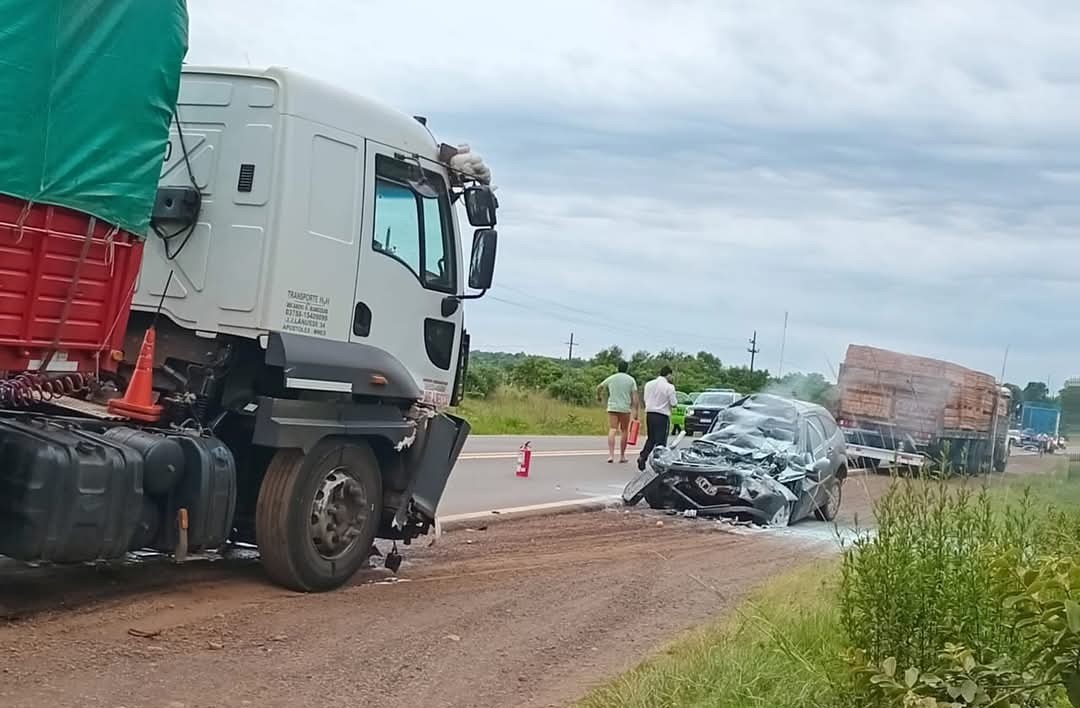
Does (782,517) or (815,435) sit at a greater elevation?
(815,435)

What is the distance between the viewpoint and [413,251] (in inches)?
364

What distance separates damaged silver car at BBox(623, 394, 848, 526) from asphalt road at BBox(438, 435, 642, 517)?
1.44 m

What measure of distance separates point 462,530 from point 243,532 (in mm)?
3810

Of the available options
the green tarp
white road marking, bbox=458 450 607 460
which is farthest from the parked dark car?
the green tarp

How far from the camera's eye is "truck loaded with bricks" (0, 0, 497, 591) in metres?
6.64

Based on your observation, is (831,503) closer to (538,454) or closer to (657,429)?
(657,429)

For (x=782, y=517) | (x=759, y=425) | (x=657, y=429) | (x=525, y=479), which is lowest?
(x=525, y=479)

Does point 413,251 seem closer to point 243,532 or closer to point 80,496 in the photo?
point 243,532

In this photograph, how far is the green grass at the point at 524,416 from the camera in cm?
3406

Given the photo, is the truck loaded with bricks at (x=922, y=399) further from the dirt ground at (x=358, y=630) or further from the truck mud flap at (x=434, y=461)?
the truck mud flap at (x=434, y=461)

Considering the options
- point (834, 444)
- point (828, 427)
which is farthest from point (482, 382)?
point (834, 444)

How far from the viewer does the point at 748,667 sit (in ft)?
21.0

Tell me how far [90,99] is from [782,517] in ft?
33.0

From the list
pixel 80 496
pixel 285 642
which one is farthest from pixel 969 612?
pixel 80 496
